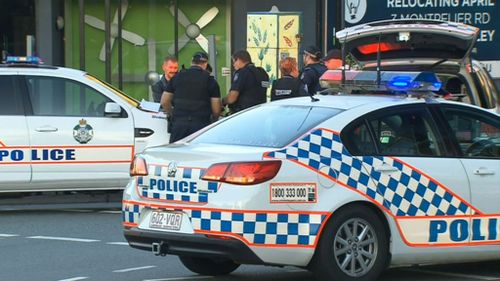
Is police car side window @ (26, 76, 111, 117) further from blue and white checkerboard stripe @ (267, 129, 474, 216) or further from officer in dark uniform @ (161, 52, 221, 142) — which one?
blue and white checkerboard stripe @ (267, 129, 474, 216)

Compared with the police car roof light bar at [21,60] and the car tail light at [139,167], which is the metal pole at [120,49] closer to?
the police car roof light bar at [21,60]

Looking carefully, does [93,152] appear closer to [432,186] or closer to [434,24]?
[434,24]

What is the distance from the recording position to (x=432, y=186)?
7.44 meters

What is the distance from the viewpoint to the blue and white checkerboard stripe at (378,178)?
704 centimetres

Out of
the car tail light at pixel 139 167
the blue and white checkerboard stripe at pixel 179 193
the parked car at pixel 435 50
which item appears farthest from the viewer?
the parked car at pixel 435 50

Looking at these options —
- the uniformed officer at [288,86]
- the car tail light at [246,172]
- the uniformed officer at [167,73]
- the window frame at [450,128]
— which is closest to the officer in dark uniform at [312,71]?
the uniformed officer at [288,86]

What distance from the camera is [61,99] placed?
12.1 metres

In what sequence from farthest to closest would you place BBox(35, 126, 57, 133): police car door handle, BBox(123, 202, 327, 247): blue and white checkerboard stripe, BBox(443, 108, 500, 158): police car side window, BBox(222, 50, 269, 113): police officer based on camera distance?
BBox(222, 50, 269, 113): police officer
BBox(35, 126, 57, 133): police car door handle
BBox(443, 108, 500, 158): police car side window
BBox(123, 202, 327, 247): blue and white checkerboard stripe

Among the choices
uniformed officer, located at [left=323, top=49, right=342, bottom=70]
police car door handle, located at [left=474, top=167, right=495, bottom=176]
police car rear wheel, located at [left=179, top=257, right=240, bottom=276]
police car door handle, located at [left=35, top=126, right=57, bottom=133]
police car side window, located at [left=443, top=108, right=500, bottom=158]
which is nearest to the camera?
police car door handle, located at [left=474, top=167, right=495, bottom=176]

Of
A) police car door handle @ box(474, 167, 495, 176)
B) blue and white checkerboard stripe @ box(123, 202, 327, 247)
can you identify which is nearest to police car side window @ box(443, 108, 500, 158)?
police car door handle @ box(474, 167, 495, 176)

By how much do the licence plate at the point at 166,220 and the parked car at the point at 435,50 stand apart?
4268 millimetres

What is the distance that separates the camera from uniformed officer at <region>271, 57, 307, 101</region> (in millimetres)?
13422

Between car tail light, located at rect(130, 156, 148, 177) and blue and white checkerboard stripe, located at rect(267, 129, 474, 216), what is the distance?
1.02 m

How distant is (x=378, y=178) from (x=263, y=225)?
96 centimetres
